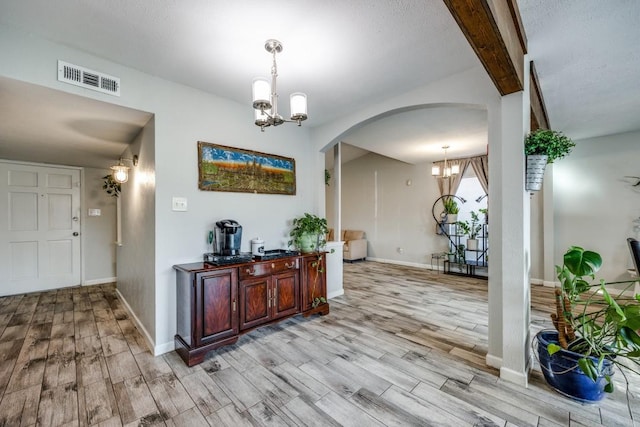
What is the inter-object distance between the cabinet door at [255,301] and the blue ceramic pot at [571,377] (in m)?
2.38

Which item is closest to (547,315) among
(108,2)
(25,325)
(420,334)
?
(420,334)

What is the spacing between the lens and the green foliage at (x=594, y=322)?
5.03 feet

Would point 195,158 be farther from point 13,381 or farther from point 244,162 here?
point 13,381

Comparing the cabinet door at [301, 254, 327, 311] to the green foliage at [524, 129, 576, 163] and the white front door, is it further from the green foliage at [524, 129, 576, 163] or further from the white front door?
the white front door

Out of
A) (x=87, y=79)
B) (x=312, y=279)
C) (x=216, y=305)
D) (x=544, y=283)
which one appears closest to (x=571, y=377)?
(x=312, y=279)

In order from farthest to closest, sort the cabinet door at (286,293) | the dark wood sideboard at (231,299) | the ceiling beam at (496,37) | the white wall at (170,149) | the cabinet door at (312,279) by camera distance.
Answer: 1. the cabinet door at (312,279)
2. the cabinet door at (286,293)
3. the dark wood sideboard at (231,299)
4. the white wall at (170,149)
5. the ceiling beam at (496,37)

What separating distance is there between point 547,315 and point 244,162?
4192mm

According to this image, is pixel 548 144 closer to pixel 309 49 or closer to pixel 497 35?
pixel 497 35

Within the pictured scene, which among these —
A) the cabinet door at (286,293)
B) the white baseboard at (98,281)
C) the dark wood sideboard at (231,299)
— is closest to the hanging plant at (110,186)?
the white baseboard at (98,281)

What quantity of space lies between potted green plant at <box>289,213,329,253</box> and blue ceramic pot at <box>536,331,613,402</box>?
237 cm

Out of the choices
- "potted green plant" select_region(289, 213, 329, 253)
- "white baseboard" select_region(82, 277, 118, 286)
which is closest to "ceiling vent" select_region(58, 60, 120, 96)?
"potted green plant" select_region(289, 213, 329, 253)

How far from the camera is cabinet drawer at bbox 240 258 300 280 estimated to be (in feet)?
8.68

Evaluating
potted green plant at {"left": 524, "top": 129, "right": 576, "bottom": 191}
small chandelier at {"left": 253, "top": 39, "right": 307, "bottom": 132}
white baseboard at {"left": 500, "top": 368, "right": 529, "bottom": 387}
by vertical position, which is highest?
small chandelier at {"left": 253, "top": 39, "right": 307, "bottom": 132}

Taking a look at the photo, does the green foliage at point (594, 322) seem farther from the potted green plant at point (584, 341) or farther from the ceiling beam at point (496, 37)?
the ceiling beam at point (496, 37)
